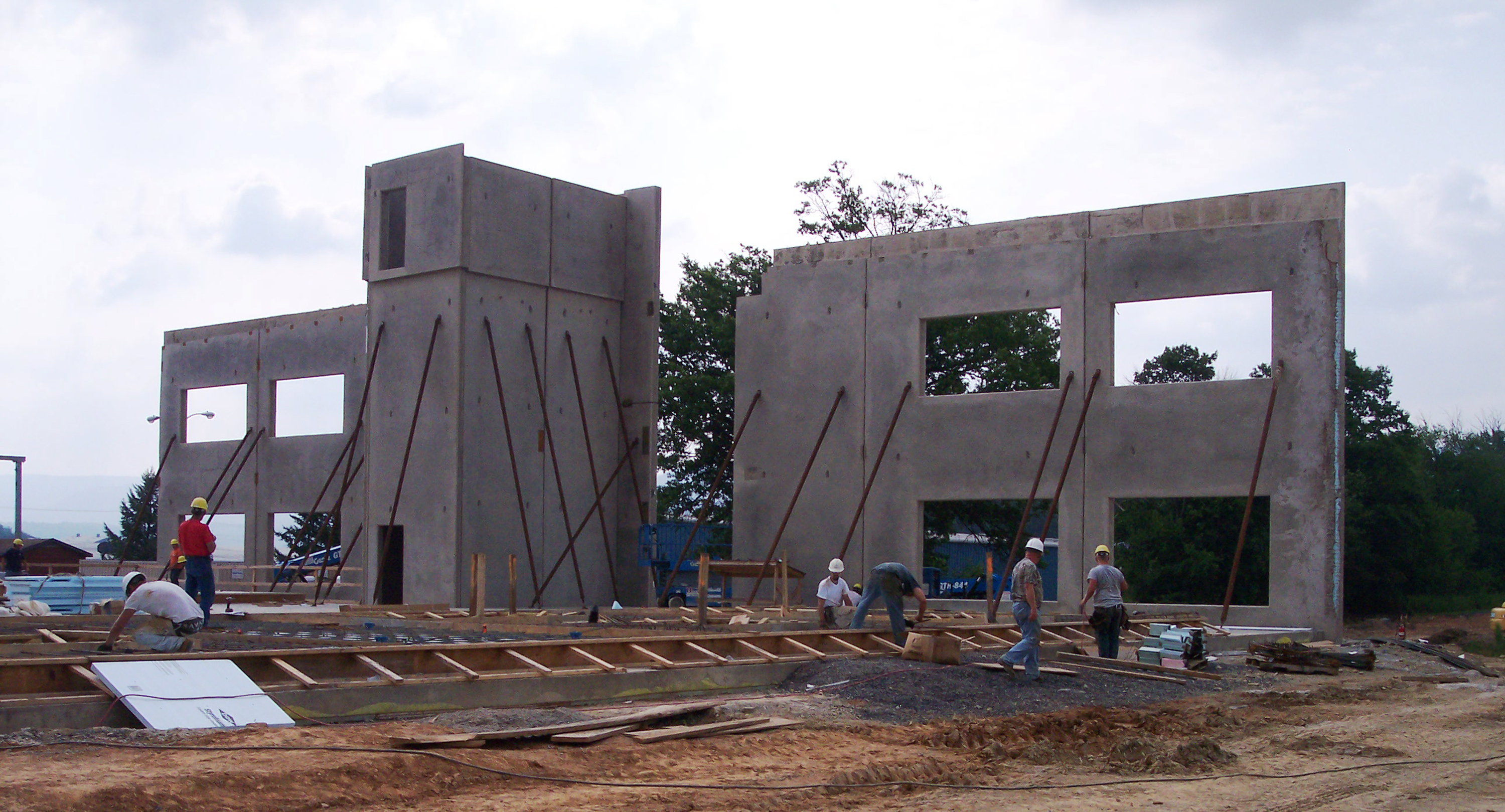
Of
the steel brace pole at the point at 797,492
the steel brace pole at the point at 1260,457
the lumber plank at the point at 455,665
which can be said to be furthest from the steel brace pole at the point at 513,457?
the lumber plank at the point at 455,665

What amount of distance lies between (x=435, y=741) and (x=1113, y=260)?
736 inches

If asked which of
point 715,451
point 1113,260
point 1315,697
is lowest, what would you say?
point 1315,697

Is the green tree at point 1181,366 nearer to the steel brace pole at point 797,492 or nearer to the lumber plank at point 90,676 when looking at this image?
the steel brace pole at point 797,492

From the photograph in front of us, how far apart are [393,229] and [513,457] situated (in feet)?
19.5

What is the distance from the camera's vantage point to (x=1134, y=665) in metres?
15.2

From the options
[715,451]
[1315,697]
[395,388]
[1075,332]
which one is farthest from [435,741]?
[715,451]

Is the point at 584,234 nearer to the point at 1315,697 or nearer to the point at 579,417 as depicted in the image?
the point at 579,417

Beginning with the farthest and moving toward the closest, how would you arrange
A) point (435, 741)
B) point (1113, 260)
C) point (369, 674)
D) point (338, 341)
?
point (338, 341)
point (1113, 260)
point (369, 674)
point (435, 741)

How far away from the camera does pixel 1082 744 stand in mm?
10203

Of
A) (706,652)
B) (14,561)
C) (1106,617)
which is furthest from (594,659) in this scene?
(14,561)

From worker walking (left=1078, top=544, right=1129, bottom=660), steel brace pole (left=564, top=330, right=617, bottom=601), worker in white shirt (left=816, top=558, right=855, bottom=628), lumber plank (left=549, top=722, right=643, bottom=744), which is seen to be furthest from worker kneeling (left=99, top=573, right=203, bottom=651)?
steel brace pole (left=564, top=330, right=617, bottom=601)

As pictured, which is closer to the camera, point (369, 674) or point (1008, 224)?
point (369, 674)

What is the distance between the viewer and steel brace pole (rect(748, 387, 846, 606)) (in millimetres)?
26750

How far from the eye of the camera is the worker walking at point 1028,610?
1350 cm
